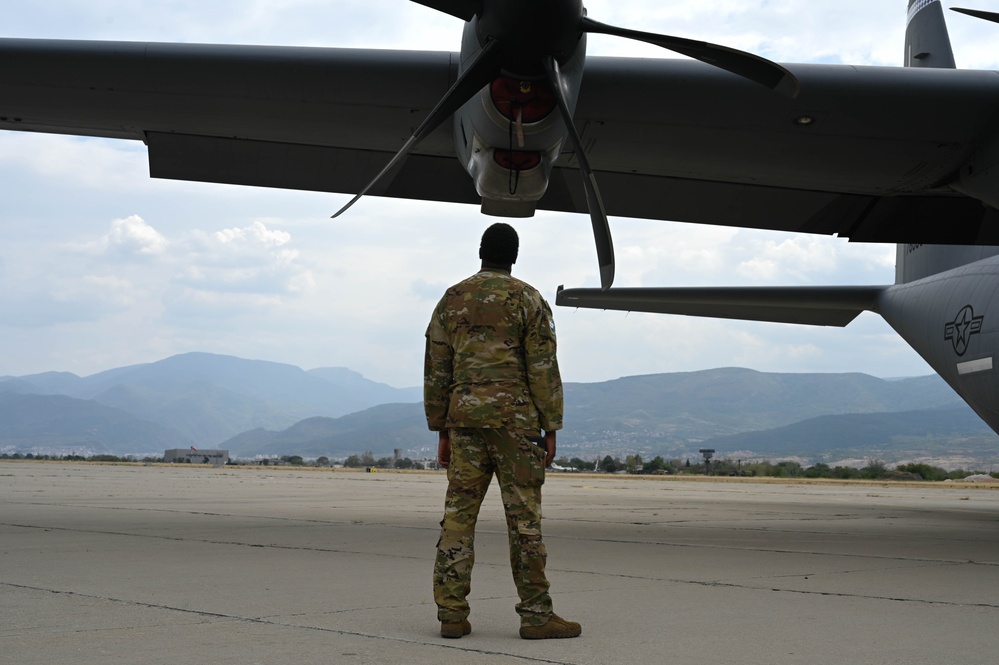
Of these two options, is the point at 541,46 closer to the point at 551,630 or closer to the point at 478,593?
the point at 478,593

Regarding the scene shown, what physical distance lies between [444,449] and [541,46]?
3.83 m

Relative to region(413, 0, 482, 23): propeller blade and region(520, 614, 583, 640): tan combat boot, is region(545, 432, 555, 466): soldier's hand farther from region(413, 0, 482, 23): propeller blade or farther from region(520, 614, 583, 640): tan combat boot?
region(413, 0, 482, 23): propeller blade

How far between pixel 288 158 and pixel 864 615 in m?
8.43

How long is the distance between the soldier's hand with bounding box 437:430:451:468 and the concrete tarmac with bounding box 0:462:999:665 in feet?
2.59

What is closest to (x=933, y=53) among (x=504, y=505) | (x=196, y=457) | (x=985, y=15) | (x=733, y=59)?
(x=985, y=15)

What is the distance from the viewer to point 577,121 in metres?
9.70

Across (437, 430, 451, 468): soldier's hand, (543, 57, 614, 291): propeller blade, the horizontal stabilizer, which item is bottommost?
(437, 430, 451, 468): soldier's hand

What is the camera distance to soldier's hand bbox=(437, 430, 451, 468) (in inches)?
189

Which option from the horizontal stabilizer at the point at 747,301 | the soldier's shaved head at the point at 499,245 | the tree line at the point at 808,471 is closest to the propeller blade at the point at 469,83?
the soldier's shaved head at the point at 499,245

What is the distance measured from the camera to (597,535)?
984 cm

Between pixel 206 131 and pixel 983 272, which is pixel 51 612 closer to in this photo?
pixel 206 131

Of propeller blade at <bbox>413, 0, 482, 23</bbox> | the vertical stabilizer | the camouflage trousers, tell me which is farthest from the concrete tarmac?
the vertical stabilizer

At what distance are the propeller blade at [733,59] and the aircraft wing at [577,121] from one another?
1.39m

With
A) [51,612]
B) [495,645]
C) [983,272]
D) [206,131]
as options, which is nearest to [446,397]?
[495,645]
